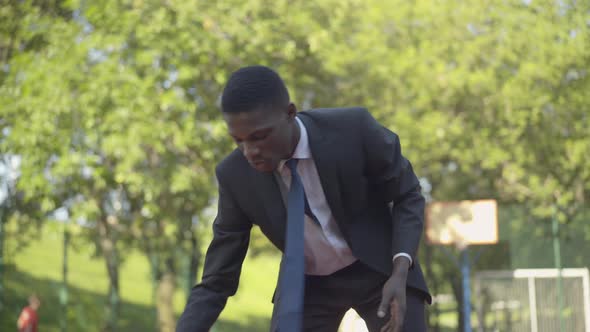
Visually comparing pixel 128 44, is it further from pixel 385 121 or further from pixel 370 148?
pixel 370 148

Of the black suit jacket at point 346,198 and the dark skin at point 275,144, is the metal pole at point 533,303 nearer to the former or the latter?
the black suit jacket at point 346,198

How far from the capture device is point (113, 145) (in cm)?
1201

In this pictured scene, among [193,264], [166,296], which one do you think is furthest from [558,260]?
[166,296]

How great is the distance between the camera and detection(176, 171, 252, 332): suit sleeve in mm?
3244

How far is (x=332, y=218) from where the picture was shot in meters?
3.18

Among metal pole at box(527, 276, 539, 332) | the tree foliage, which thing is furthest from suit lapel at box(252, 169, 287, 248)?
metal pole at box(527, 276, 539, 332)

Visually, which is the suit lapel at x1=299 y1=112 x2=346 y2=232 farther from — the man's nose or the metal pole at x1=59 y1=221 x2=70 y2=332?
the metal pole at x1=59 y1=221 x2=70 y2=332

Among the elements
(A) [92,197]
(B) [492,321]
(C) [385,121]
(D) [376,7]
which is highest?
(D) [376,7]

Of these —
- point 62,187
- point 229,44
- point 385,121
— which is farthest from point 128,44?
point 385,121

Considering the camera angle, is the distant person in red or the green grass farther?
the green grass

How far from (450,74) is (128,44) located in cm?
813

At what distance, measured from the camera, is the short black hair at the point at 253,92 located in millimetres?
2789

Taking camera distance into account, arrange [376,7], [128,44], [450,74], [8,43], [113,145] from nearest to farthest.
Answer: [113,145], [128,44], [8,43], [450,74], [376,7]

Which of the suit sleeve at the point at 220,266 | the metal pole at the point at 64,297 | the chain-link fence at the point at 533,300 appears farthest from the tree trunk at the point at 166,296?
the suit sleeve at the point at 220,266
